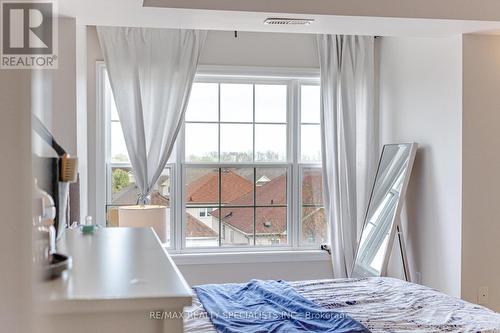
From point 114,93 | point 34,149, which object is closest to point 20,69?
point 34,149

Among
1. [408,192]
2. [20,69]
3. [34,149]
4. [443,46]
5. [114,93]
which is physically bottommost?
[408,192]

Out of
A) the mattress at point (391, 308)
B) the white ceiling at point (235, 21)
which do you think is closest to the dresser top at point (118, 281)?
the mattress at point (391, 308)

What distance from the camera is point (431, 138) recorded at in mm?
3914

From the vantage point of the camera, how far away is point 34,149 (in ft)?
2.27

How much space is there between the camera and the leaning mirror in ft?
12.9

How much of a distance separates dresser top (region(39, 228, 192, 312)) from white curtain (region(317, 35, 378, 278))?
3.25 meters

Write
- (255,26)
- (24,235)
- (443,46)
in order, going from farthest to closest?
(443,46) < (255,26) < (24,235)

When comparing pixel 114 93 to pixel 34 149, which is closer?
pixel 34 149

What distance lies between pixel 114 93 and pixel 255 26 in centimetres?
141

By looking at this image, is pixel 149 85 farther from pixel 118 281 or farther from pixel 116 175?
pixel 118 281

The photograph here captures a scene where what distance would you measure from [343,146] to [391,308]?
2132mm

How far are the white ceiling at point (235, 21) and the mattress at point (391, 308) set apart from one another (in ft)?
5.32

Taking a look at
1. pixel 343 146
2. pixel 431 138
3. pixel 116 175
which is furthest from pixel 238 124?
pixel 431 138

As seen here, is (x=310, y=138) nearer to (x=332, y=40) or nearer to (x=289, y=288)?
(x=332, y=40)
